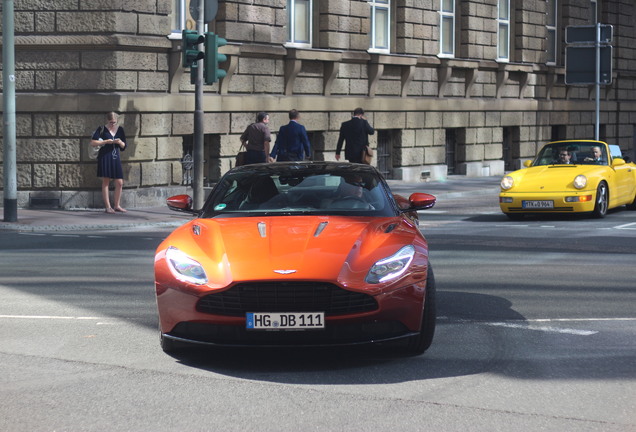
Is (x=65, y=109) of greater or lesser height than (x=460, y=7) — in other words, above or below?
below

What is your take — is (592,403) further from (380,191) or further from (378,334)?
(380,191)

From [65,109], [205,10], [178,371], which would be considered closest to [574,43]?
[205,10]

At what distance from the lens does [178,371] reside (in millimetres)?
7266

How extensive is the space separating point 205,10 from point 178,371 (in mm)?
14507

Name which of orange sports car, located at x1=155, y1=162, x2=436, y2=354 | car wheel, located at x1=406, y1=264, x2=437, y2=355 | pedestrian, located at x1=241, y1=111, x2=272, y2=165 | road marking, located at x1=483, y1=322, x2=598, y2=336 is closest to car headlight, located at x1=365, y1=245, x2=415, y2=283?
orange sports car, located at x1=155, y1=162, x2=436, y2=354

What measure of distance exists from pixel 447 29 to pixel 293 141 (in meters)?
12.8

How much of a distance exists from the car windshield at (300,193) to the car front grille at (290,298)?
134cm

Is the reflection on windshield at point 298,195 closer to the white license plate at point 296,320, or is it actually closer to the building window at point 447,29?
the white license plate at point 296,320

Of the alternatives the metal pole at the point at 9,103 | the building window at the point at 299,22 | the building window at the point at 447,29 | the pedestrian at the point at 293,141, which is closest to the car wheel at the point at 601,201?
the pedestrian at the point at 293,141

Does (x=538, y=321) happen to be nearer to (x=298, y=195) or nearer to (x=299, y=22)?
(x=298, y=195)

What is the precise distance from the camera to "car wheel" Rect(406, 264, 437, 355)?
24.8 ft

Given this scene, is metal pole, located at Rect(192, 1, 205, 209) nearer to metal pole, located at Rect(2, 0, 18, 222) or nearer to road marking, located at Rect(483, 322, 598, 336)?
metal pole, located at Rect(2, 0, 18, 222)

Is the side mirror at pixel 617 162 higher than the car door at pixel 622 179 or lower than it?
higher

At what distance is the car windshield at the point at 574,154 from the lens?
65.9ft
